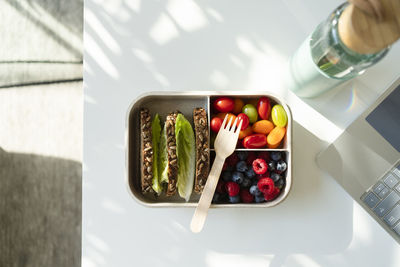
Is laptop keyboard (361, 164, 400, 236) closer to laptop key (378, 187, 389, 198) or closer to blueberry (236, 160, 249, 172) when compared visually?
laptop key (378, 187, 389, 198)

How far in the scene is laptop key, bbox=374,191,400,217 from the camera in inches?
35.4

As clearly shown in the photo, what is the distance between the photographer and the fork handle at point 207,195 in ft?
2.92

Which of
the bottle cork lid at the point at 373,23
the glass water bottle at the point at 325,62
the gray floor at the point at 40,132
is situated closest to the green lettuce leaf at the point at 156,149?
the glass water bottle at the point at 325,62

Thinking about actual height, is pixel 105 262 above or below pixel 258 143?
below

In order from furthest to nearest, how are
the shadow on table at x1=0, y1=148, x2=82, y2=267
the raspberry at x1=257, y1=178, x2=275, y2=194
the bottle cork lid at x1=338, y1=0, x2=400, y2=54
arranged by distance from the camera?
the shadow on table at x1=0, y1=148, x2=82, y2=267 → the raspberry at x1=257, y1=178, x2=275, y2=194 → the bottle cork lid at x1=338, y1=0, x2=400, y2=54

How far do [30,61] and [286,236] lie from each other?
4.37 ft

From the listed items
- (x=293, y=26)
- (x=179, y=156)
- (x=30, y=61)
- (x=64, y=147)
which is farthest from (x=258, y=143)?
(x=30, y=61)

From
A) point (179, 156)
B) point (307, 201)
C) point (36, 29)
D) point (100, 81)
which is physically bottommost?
point (307, 201)

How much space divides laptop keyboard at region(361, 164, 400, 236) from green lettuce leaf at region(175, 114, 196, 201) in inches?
17.7

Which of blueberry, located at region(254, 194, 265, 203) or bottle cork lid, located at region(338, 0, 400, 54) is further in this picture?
blueberry, located at region(254, 194, 265, 203)

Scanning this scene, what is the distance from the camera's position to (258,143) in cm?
91

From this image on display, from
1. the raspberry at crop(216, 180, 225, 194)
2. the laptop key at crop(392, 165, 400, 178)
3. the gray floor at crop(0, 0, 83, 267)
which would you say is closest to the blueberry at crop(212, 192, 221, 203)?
the raspberry at crop(216, 180, 225, 194)

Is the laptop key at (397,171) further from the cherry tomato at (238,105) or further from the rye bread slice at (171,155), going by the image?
the rye bread slice at (171,155)

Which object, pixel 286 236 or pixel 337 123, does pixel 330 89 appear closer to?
pixel 337 123
